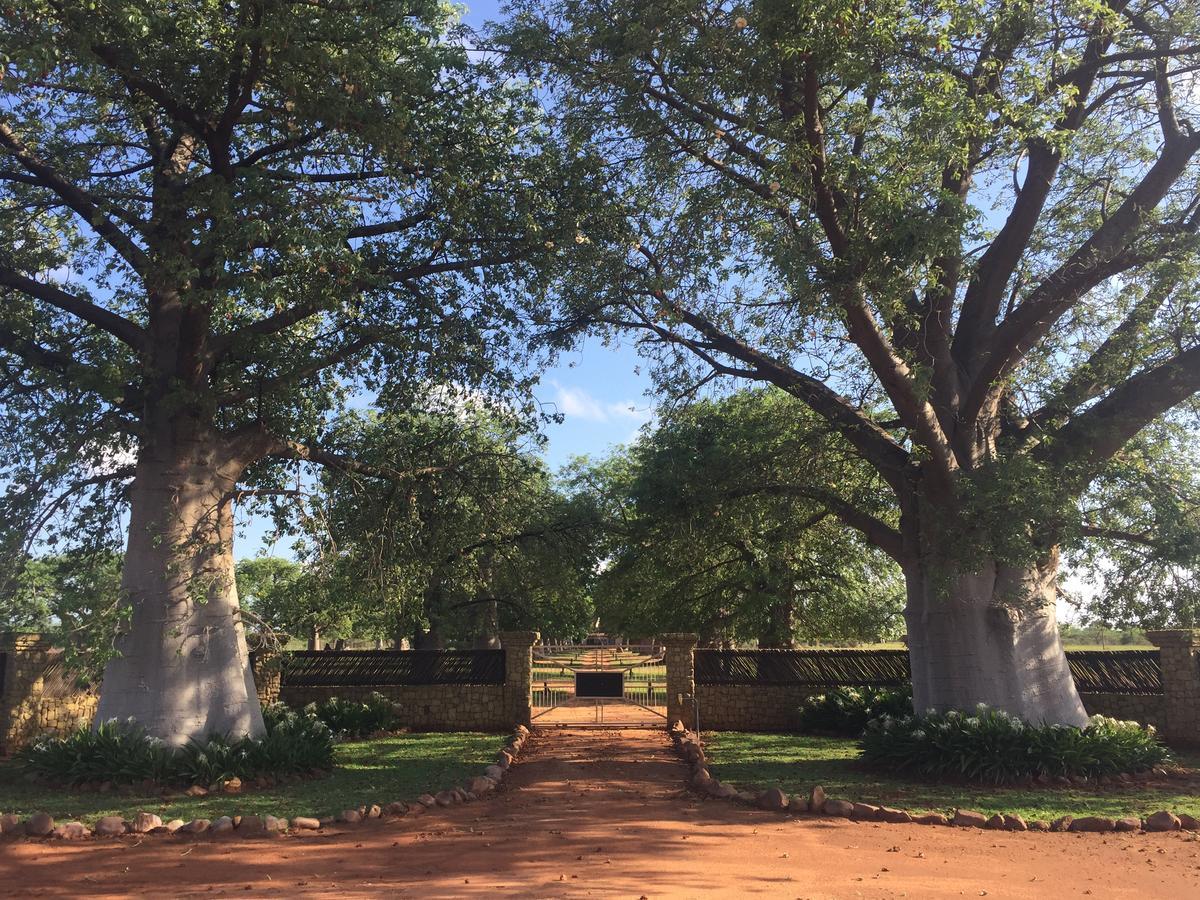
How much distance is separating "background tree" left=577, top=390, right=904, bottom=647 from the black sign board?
2.76 metres

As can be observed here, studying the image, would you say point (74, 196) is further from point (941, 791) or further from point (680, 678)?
point (680, 678)

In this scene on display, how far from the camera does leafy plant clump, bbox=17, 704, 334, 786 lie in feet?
32.8

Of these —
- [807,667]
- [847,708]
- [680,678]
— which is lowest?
[847,708]

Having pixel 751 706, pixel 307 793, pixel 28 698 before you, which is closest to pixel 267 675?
pixel 28 698

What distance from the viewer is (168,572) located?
10875 mm

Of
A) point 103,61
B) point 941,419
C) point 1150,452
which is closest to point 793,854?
point 941,419

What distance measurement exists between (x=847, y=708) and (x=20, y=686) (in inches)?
569

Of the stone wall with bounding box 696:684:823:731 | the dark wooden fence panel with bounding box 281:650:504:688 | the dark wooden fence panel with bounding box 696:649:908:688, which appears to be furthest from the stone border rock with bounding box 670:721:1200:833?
the dark wooden fence panel with bounding box 281:650:504:688

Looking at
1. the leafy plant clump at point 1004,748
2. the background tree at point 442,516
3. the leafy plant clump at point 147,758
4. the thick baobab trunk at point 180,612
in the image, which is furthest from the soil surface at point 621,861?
the background tree at point 442,516

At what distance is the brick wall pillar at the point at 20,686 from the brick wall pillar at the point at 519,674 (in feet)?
26.4

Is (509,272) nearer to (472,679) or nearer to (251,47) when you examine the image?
(251,47)

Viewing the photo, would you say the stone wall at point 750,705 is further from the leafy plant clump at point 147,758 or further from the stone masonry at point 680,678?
the leafy plant clump at point 147,758

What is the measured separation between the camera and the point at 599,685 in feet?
64.1

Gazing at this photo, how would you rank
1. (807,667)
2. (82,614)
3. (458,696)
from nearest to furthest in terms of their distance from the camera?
(82,614) < (458,696) < (807,667)
